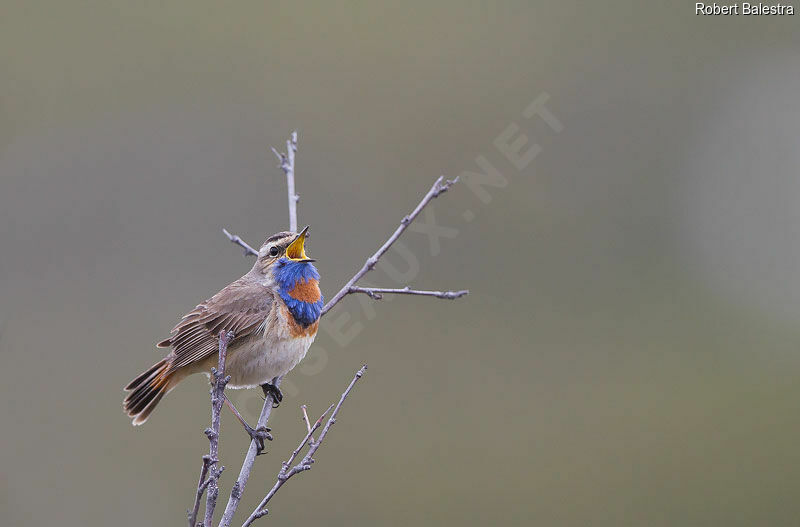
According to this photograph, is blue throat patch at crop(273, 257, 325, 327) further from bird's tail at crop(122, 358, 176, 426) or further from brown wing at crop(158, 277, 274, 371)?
bird's tail at crop(122, 358, 176, 426)

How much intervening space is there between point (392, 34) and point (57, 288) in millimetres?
9039

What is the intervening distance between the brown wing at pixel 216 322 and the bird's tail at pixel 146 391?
0.12 metres

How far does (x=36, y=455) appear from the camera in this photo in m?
10.9

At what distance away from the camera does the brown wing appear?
5.21 m

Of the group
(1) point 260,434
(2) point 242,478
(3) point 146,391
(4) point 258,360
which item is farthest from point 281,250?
(2) point 242,478

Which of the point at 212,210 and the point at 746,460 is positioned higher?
the point at 212,210

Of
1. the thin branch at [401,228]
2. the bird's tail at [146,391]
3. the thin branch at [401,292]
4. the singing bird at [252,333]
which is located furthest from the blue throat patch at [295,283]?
the bird's tail at [146,391]

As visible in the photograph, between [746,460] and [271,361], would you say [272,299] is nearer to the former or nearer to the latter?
[271,361]

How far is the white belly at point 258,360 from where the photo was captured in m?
5.27

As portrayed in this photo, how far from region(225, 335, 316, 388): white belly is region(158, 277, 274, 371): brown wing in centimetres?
9

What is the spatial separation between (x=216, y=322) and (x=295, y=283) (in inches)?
21.1

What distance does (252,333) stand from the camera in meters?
5.28

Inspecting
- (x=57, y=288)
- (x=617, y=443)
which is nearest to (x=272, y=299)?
(x=57, y=288)
